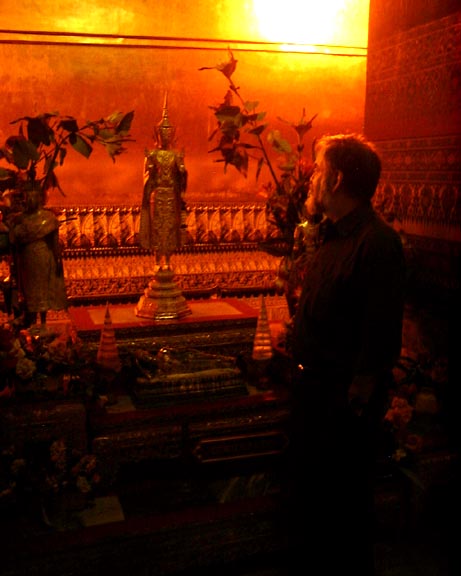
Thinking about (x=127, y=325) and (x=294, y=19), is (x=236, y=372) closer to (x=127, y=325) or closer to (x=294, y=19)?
(x=127, y=325)

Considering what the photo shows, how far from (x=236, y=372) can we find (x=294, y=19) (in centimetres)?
387

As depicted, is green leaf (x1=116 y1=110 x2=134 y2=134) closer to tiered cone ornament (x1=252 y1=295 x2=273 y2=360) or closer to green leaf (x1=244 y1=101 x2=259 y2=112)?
green leaf (x1=244 y1=101 x2=259 y2=112)

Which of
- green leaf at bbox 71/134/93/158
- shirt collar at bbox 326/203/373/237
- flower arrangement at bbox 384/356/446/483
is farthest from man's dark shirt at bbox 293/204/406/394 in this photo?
green leaf at bbox 71/134/93/158

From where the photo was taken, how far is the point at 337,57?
6148mm

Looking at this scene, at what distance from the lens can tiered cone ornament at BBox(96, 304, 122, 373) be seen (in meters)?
3.06

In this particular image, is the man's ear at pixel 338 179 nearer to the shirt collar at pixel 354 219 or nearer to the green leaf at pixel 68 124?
the shirt collar at pixel 354 219

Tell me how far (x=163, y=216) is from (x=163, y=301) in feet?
1.42

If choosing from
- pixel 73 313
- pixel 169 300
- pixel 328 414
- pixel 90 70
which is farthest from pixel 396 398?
pixel 90 70

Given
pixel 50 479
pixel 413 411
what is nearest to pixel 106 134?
pixel 50 479

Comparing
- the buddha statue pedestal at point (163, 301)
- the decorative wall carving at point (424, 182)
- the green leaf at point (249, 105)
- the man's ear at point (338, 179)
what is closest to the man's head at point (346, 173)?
the man's ear at point (338, 179)

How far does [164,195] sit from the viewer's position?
3551 mm

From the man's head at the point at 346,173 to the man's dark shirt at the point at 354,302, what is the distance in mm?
49

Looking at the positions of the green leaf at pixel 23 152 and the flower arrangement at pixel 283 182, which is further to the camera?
the flower arrangement at pixel 283 182

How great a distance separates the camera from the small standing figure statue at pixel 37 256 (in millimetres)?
3203
